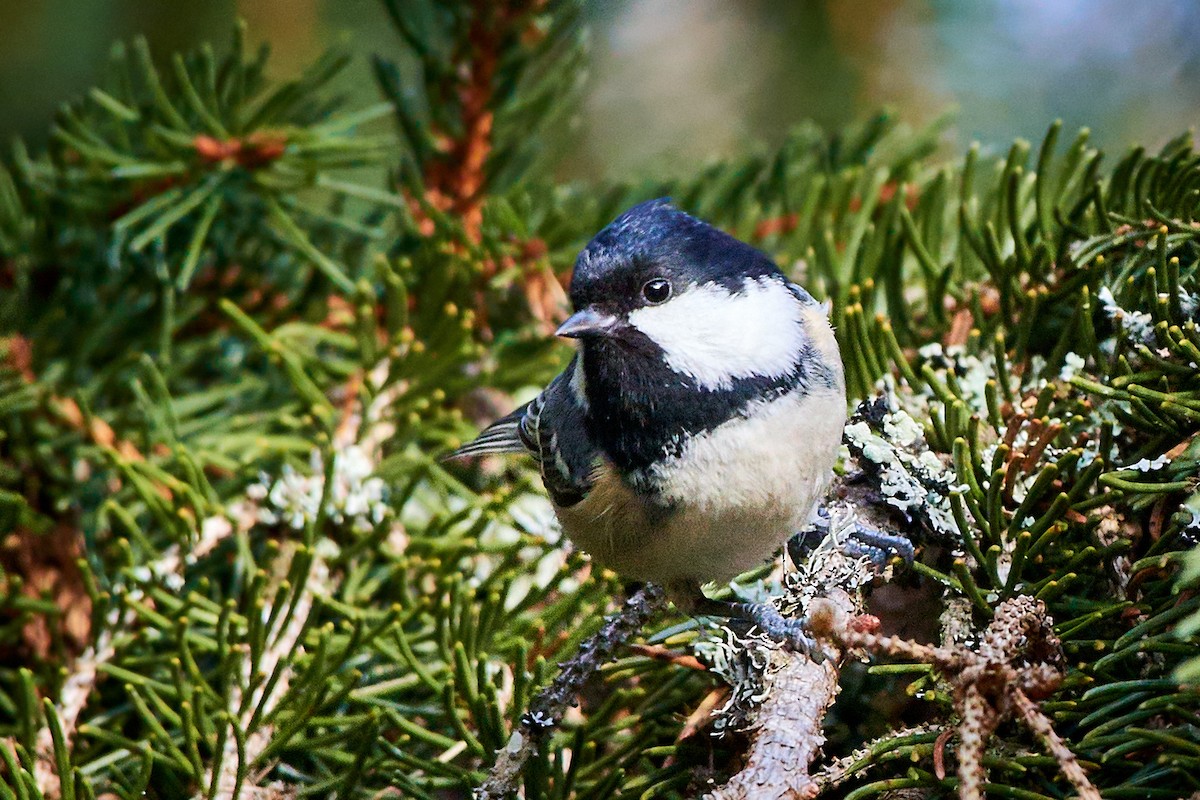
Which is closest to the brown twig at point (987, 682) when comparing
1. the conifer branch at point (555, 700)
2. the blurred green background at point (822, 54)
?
the conifer branch at point (555, 700)

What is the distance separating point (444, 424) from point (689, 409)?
485 millimetres

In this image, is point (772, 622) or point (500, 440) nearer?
point (772, 622)

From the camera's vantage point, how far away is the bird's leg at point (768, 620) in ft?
3.30

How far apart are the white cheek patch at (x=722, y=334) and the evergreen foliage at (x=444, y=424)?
0.32 ft

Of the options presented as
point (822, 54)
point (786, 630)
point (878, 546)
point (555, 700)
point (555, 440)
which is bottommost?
point (555, 700)

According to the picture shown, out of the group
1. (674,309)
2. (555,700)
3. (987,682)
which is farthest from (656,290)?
(987,682)

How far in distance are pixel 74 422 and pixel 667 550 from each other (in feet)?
3.29

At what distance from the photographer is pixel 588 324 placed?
1346 millimetres

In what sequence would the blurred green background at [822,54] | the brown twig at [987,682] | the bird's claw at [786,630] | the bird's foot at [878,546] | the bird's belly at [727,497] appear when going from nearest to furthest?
the brown twig at [987,682]
the bird's claw at [786,630]
the bird's foot at [878,546]
the bird's belly at [727,497]
the blurred green background at [822,54]

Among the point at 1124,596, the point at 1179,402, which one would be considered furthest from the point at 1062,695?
the point at 1179,402

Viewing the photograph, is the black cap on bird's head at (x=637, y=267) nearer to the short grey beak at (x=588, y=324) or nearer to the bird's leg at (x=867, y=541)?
the short grey beak at (x=588, y=324)

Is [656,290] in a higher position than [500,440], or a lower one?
higher

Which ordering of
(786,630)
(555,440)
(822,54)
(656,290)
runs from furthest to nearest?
1. (822,54)
2. (555,440)
3. (656,290)
4. (786,630)

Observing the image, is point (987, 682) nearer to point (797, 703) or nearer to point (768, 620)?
point (797, 703)
